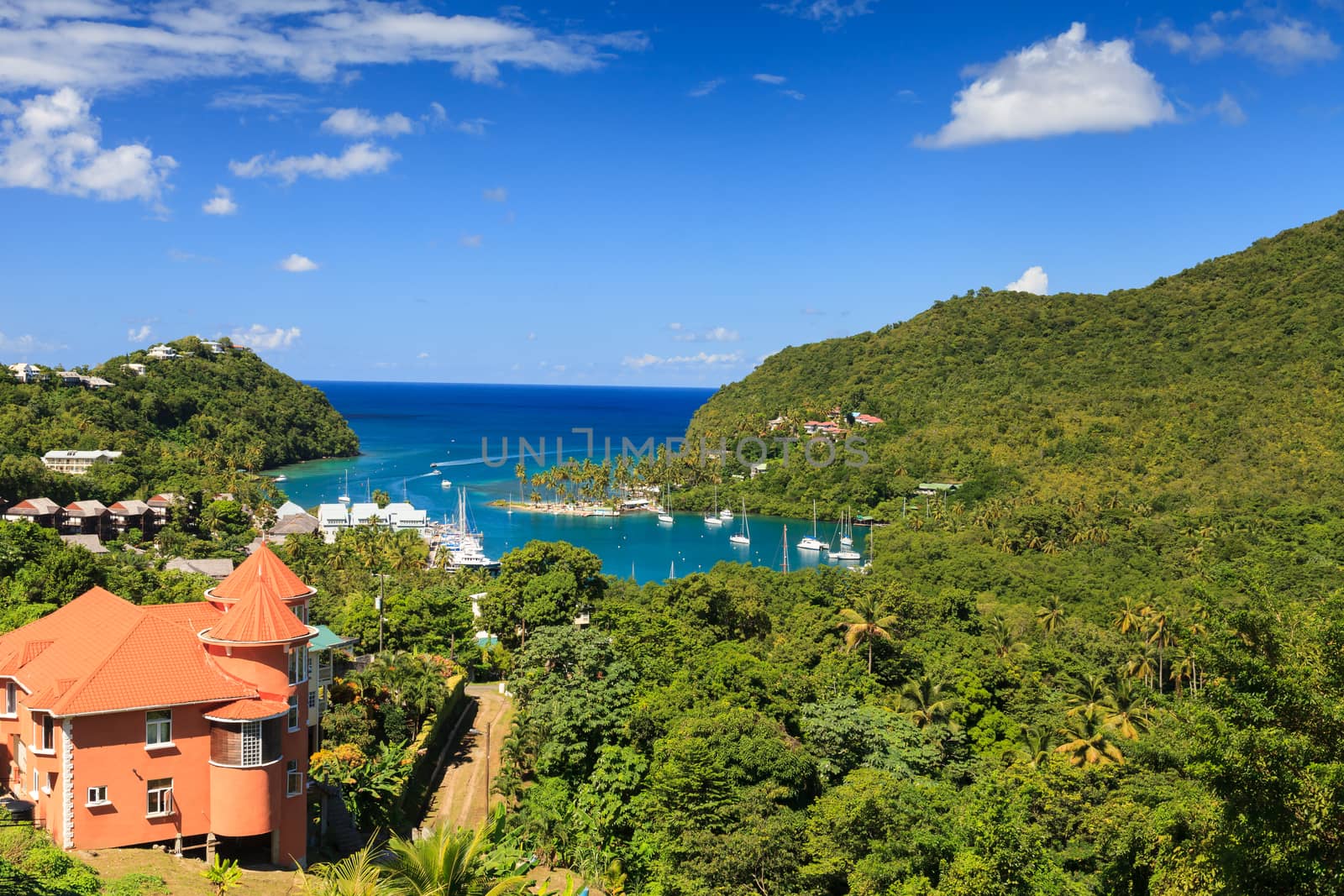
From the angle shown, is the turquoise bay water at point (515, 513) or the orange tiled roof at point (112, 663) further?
the turquoise bay water at point (515, 513)

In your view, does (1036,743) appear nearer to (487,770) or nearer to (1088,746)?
(1088,746)

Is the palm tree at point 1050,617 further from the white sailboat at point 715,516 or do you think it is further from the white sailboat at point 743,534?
the white sailboat at point 715,516

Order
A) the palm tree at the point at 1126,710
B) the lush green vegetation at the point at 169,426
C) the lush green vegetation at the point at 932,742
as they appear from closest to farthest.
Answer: the lush green vegetation at the point at 932,742 < the palm tree at the point at 1126,710 < the lush green vegetation at the point at 169,426

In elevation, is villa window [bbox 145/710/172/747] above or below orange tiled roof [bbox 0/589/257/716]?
below

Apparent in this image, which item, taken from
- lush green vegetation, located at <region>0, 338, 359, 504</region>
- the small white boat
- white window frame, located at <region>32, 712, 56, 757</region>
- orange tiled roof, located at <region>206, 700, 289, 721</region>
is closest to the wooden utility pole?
orange tiled roof, located at <region>206, 700, 289, 721</region>

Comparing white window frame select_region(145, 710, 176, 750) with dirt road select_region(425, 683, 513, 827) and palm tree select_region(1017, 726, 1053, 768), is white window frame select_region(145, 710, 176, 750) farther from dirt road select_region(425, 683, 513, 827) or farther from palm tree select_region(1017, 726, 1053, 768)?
palm tree select_region(1017, 726, 1053, 768)

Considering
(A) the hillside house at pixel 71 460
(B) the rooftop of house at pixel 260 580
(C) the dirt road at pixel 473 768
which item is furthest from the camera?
(A) the hillside house at pixel 71 460

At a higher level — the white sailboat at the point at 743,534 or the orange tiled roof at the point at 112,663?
the orange tiled roof at the point at 112,663

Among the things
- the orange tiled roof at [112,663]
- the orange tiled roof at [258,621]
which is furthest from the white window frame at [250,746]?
the orange tiled roof at [258,621]
